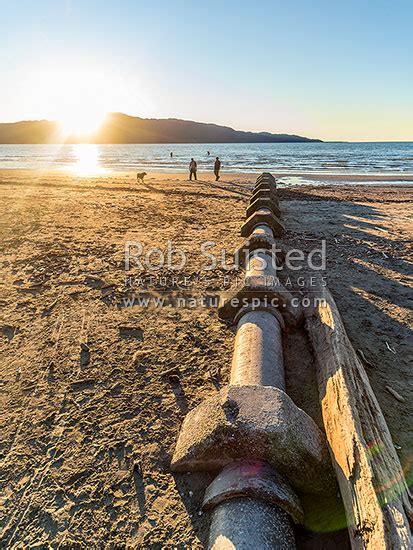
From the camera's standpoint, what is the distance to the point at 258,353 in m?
3.23

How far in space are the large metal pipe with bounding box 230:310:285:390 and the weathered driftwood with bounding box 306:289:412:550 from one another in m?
0.40

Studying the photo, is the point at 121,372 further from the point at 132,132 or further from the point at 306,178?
the point at 132,132

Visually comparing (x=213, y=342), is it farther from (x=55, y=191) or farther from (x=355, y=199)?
(x=55, y=191)

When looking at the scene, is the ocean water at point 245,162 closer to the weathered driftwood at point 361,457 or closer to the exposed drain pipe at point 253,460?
the weathered driftwood at point 361,457

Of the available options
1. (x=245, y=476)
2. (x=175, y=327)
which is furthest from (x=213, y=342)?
(x=245, y=476)

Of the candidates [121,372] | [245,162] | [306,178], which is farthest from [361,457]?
[245,162]

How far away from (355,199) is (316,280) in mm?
9066

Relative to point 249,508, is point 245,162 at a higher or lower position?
lower

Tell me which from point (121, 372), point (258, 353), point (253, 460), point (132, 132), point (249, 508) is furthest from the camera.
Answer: point (132, 132)

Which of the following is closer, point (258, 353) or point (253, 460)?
point (253, 460)

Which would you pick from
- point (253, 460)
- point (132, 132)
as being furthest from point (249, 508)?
point (132, 132)

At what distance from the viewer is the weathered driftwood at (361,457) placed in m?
1.55

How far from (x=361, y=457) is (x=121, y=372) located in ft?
7.49

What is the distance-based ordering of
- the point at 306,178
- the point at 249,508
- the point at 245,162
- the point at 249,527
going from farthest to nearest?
A: the point at 245,162
the point at 306,178
the point at 249,508
the point at 249,527
